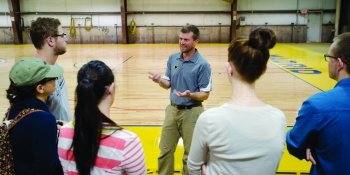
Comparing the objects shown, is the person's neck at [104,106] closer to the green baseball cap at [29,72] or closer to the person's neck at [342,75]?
the green baseball cap at [29,72]

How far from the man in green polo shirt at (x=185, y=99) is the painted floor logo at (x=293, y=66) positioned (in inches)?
336

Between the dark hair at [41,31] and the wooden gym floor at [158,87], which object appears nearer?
the dark hair at [41,31]

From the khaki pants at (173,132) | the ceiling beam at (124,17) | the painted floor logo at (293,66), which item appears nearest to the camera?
the khaki pants at (173,132)

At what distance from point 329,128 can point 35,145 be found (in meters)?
1.63

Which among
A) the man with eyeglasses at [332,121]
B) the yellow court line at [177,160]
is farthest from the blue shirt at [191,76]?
the man with eyeglasses at [332,121]

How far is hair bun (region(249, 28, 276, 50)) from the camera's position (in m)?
1.58

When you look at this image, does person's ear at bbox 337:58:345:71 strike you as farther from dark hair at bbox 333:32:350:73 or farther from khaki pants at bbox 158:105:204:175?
khaki pants at bbox 158:105:204:175

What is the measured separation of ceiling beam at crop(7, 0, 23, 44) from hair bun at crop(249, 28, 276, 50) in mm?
24330

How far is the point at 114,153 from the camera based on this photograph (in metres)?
1.58

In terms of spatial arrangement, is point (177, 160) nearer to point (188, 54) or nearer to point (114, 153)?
point (188, 54)

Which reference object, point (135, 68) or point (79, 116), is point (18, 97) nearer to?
point (79, 116)

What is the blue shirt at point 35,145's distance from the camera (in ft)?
5.94

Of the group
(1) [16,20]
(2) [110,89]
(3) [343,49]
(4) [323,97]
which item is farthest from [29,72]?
(1) [16,20]

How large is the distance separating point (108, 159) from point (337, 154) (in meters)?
1.27
